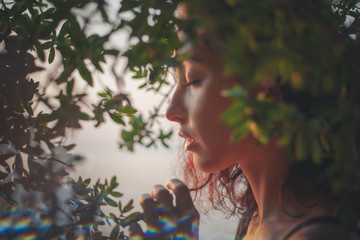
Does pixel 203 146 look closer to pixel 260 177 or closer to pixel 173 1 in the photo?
pixel 260 177

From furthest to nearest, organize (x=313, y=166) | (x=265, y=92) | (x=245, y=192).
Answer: (x=245, y=192)
(x=313, y=166)
(x=265, y=92)

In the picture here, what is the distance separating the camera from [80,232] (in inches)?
40.7

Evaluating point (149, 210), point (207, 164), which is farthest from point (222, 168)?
point (149, 210)

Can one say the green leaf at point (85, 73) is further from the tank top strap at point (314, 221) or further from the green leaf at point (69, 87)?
the tank top strap at point (314, 221)

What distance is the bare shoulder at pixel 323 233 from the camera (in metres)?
0.78

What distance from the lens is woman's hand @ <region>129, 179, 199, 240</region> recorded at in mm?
784

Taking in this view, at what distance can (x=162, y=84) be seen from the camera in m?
0.97

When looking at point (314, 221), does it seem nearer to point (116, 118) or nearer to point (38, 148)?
point (116, 118)

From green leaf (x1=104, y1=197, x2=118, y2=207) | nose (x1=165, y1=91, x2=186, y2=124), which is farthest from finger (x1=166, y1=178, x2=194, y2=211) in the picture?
green leaf (x1=104, y1=197, x2=118, y2=207)

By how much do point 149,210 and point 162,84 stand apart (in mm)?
406

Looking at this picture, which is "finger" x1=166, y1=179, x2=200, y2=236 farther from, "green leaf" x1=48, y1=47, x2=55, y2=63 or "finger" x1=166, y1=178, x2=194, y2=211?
"green leaf" x1=48, y1=47, x2=55, y2=63

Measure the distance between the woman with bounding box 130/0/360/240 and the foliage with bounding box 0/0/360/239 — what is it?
0.11m

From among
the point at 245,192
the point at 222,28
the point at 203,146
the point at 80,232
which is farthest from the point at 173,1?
the point at 245,192

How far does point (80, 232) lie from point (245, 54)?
900 mm
